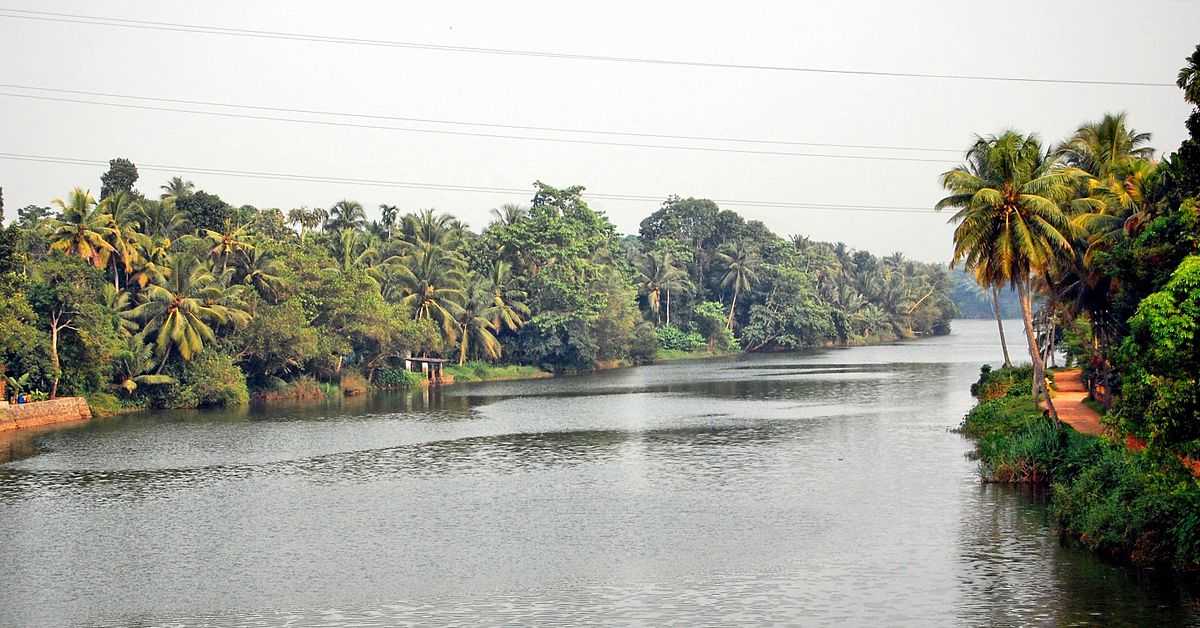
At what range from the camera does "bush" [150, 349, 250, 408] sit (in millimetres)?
66062

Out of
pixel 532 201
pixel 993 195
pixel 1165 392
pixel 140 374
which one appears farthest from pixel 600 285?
pixel 1165 392

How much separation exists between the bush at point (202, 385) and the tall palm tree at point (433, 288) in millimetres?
17325

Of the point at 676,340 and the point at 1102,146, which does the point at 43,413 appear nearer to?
the point at 1102,146

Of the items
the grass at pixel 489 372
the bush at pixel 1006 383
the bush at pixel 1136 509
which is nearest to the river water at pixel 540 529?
the bush at pixel 1136 509

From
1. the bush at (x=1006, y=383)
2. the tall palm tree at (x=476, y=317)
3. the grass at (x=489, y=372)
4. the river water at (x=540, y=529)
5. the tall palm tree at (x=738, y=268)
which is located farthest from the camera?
the tall palm tree at (x=738, y=268)

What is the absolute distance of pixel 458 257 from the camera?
92.3 meters

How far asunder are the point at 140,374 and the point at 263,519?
116 feet

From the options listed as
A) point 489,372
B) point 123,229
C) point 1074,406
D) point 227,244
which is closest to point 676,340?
point 489,372

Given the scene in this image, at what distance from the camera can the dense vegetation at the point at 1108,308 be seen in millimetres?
22562

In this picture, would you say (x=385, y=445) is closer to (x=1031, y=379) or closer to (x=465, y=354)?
(x=1031, y=379)

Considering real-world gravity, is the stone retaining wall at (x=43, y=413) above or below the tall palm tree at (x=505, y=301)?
below

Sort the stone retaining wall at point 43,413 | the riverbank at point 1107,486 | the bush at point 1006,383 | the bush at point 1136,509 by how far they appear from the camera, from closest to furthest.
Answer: the bush at point 1136,509 → the riverbank at point 1107,486 → the bush at point 1006,383 → the stone retaining wall at point 43,413

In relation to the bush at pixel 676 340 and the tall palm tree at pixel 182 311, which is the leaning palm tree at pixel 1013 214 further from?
the bush at pixel 676 340

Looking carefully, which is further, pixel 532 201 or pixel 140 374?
pixel 532 201
